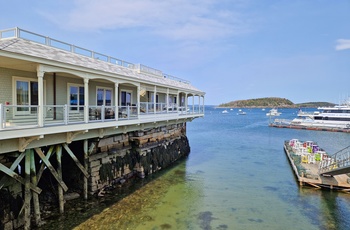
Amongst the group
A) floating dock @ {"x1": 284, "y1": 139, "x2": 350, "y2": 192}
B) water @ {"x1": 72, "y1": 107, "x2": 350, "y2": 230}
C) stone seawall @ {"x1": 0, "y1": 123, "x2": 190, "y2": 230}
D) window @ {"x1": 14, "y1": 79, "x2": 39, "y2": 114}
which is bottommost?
water @ {"x1": 72, "y1": 107, "x2": 350, "y2": 230}

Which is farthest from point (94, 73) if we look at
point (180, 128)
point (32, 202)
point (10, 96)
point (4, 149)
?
point (180, 128)

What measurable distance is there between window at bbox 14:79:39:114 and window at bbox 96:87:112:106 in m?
4.58

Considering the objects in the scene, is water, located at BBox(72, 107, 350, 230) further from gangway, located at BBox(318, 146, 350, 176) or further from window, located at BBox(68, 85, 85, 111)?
window, located at BBox(68, 85, 85, 111)

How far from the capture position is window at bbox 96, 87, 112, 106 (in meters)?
15.4

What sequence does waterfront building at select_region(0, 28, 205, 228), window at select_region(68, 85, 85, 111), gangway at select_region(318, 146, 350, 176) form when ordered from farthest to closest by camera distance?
gangway at select_region(318, 146, 350, 176) < window at select_region(68, 85, 85, 111) < waterfront building at select_region(0, 28, 205, 228)

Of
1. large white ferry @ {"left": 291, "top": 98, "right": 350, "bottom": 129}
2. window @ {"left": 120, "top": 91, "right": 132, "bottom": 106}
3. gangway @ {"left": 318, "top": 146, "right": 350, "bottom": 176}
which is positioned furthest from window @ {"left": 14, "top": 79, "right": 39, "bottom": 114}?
large white ferry @ {"left": 291, "top": 98, "right": 350, "bottom": 129}

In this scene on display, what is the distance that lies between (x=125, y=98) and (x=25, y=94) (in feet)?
26.1

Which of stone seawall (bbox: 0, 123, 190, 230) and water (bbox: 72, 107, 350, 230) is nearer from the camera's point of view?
stone seawall (bbox: 0, 123, 190, 230)

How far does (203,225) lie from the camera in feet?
34.9

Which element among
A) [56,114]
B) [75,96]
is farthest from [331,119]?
[56,114]

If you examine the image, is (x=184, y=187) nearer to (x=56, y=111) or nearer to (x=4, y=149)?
(x=56, y=111)

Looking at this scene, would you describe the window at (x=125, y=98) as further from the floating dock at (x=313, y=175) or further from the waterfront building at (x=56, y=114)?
the floating dock at (x=313, y=175)

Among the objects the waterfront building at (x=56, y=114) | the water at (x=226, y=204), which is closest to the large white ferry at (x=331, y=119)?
the water at (x=226, y=204)

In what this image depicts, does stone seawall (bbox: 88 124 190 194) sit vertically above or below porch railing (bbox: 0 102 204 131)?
below
